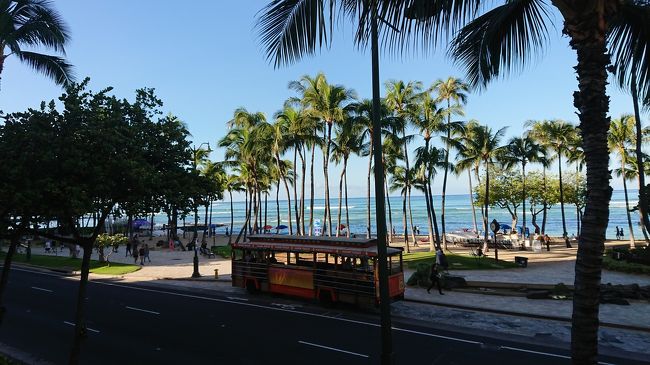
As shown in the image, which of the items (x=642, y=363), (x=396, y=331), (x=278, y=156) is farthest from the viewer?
(x=278, y=156)

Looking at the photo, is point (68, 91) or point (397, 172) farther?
point (397, 172)

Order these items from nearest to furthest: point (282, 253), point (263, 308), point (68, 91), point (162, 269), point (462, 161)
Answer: point (68, 91)
point (263, 308)
point (282, 253)
point (162, 269)
point (462, 161)

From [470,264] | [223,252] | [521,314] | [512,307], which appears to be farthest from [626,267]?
[223,252]

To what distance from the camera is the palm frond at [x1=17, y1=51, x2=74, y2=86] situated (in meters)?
14.0

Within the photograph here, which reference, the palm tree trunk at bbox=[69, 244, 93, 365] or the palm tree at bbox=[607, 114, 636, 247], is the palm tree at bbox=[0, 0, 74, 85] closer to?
the palm tree trunk at bbox=[69, 244, 93, 365]

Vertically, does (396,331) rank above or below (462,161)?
below

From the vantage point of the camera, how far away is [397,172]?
189ft

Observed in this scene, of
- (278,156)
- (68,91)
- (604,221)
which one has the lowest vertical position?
(604,221)

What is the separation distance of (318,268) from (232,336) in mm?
5872

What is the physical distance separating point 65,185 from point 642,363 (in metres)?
14.9

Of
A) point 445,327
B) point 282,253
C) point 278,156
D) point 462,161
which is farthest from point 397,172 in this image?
point 445,327

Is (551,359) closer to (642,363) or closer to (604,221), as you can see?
(642,363)

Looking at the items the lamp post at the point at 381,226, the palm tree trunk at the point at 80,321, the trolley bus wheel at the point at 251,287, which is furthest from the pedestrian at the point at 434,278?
the palm tree trunk at the point at 80,321

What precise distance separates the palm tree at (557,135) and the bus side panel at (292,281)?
129 feet
